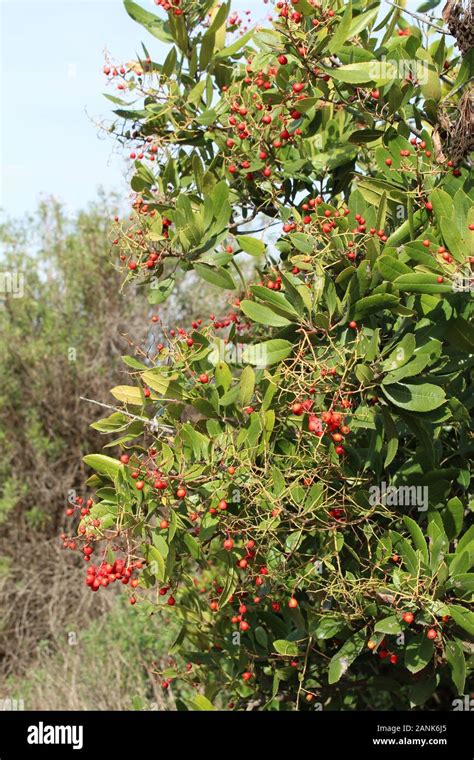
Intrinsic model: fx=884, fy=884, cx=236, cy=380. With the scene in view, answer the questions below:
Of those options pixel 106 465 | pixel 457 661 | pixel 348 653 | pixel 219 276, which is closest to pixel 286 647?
pixel 348 653

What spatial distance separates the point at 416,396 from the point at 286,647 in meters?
1.15

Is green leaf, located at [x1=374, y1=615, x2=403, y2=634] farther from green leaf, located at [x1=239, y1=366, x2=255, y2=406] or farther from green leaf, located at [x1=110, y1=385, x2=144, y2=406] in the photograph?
green leaf, located at [x1=110, y1=385, x2=144, y2=406]

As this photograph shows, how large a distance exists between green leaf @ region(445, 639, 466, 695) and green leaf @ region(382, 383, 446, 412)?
0.76 meters

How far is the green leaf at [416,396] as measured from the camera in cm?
251

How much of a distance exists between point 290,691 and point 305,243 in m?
1.84

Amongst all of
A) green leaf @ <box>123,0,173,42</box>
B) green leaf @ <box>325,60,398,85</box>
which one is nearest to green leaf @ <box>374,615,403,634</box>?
green leaf @ <box>325,60,398,85</box>

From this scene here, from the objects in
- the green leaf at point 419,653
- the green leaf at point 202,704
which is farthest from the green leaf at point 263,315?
the green leaf at point 202,704

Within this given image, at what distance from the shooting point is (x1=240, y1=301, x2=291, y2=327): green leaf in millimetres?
2770

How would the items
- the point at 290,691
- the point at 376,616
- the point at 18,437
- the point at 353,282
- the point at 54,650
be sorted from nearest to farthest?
the point at 353,282
the point at 376,616
the point at 290,691
the point at 54,650
the point at 18,437

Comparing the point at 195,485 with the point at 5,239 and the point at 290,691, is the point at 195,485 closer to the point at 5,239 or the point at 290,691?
the point at 290,691
